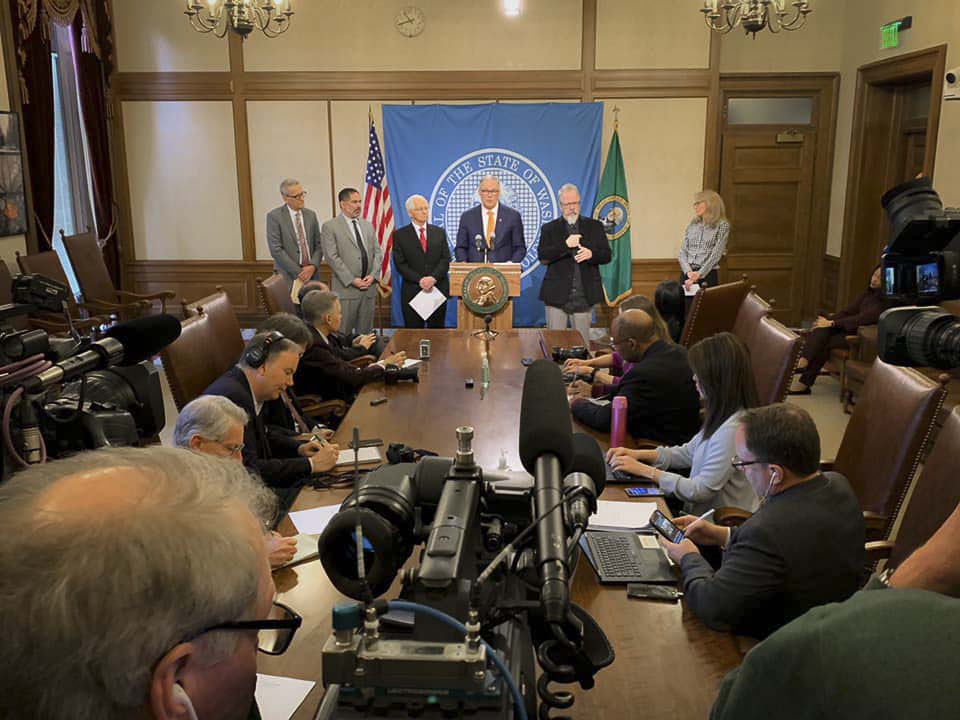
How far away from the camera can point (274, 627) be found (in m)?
0.77

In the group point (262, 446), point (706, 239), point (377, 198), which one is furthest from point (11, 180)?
point (706, 239)

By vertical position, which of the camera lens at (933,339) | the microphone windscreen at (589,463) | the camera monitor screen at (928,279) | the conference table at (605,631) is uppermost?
the camera monitor screen at (928,279)

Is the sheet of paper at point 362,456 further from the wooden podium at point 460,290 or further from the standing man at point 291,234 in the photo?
the standing man at point 291,234

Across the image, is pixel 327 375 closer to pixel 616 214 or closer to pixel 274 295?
pixel 274 295

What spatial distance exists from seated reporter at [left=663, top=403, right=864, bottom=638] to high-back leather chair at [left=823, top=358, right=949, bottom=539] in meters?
0.58

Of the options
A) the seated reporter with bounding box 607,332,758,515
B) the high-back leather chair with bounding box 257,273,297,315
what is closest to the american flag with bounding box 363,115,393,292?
the high-back leather chair with bounding box 257,273,297,315

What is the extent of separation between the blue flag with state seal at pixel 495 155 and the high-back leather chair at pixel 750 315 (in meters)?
3.41

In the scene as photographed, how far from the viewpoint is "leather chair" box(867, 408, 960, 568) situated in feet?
7.27

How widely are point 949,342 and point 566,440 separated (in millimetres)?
678

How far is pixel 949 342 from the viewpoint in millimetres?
1267

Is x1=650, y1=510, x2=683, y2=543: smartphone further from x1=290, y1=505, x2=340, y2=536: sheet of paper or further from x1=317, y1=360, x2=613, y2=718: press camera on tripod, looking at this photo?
x1=317, y1=360, x2=613, y2=718: press camera on tripod

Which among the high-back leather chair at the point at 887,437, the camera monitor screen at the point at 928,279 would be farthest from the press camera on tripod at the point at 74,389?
the high-back leather chair at the point at 887,437

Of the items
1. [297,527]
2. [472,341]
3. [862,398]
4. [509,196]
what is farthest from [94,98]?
[862,398]

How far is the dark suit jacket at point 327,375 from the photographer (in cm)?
396
